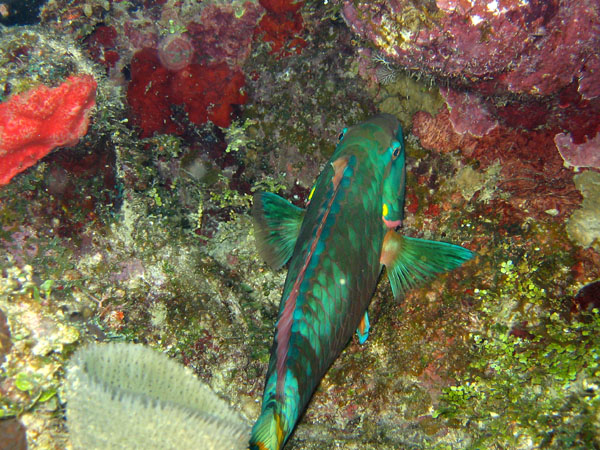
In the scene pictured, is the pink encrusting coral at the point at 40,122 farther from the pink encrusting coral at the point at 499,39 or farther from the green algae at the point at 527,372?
the green algae at the point at 527,372

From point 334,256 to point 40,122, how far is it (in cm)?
277

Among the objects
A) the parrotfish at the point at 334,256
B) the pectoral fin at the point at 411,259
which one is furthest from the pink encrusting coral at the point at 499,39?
the pectoral fin at the point at 411,259

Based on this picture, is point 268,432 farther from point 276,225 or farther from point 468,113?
point 468,113

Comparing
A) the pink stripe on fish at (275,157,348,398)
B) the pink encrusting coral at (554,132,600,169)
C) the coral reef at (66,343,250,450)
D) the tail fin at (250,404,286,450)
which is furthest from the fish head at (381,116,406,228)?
the coral reef at (66,343,250,450)

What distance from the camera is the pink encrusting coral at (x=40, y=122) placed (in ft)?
8.72

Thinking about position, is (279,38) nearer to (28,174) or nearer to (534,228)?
(28,174)

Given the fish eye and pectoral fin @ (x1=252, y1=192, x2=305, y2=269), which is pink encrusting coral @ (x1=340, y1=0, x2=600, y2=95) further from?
pectoral fin @ (x1=252, y1=192, x2=305, y2=269)

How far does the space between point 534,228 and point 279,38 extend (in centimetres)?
305

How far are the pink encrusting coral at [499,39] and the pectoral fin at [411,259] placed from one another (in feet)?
4.19

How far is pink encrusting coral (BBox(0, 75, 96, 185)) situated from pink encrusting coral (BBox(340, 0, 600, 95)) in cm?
269

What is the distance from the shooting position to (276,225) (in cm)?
280

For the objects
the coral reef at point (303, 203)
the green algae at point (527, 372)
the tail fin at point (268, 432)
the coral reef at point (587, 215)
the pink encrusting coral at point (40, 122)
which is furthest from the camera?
the pink encrusting coral at point (40, 122)

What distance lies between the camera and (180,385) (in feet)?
6.63

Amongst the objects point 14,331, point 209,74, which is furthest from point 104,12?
point 14,331
